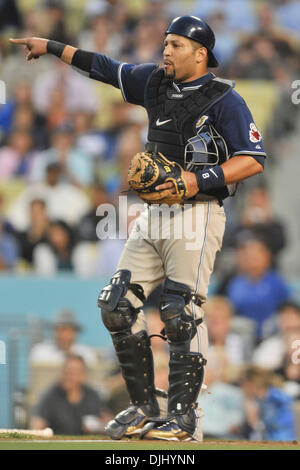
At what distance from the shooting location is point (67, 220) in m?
11.1

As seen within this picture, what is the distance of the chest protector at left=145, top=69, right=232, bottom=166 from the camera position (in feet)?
18.2

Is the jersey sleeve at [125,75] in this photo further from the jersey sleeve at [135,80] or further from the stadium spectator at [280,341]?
the stadium spectator at [280,341]

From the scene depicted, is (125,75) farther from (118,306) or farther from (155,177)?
(118,306)

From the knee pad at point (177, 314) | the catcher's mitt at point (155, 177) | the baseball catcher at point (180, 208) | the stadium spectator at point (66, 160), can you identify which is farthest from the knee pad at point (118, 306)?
the stadium spectator at point (66, 160)

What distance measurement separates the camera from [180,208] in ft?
18.5

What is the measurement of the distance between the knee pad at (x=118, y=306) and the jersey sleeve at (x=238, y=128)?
3.19 feet

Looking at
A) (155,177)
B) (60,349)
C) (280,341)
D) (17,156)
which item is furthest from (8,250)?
(155,177)

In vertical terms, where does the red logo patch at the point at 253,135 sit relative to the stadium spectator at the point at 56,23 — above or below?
below

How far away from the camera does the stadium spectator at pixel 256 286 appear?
986cm

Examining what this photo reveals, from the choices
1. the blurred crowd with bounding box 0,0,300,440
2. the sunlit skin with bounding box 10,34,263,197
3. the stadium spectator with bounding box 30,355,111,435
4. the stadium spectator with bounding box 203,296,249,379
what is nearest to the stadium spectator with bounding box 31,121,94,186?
the blurred crowd with bounding box 0,0,300,440

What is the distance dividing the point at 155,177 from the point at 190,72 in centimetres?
70

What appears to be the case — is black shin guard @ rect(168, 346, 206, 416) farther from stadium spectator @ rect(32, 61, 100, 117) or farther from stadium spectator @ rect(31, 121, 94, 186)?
stadium spectator @ rect(32, 61, 100, 117)

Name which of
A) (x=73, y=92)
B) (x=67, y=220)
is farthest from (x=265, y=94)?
(x=67, y=220)

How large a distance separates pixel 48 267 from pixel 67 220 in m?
0.60
